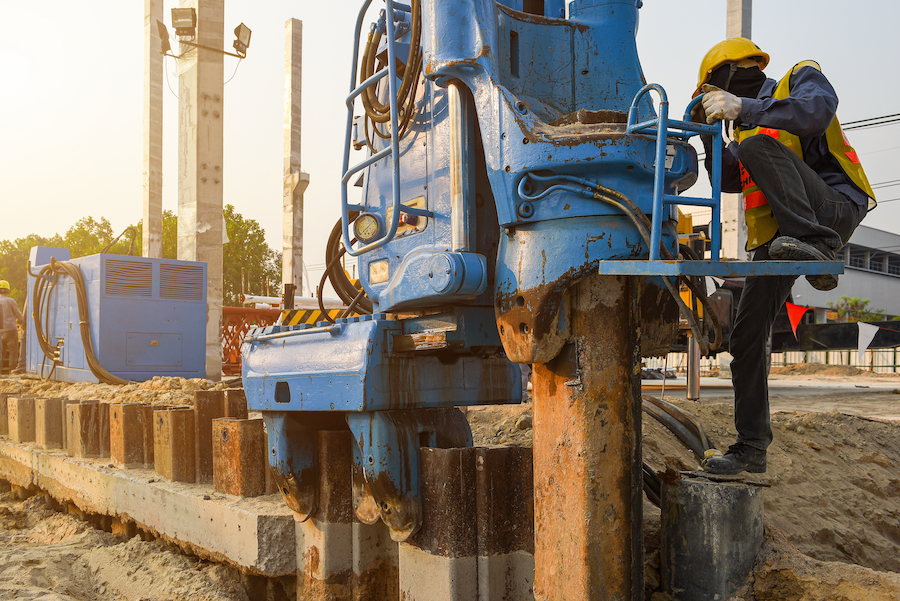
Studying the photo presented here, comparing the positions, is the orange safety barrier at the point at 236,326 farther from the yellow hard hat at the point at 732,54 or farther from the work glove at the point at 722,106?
the work glove at the point at 722,106

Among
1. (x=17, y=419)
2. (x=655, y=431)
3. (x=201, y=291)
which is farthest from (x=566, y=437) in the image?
(x=201, y=291)

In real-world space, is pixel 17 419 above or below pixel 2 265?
below

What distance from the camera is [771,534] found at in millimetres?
3090

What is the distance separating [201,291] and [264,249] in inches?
1339

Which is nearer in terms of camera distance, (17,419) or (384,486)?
(384,486)

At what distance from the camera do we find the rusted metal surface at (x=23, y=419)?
25.7 ft

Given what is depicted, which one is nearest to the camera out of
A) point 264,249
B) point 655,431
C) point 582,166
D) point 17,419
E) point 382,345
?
point 582,166

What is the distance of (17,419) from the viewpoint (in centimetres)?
788

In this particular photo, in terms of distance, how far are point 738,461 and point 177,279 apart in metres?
9.24

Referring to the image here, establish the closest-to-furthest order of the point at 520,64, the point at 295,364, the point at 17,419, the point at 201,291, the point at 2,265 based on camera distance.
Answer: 1. the point at 520,64
2. the point at 295,364
3. the point at 17,419
4. the point at 201,291
5. the point at 2,265

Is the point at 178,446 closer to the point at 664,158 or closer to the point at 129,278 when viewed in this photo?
the point at 664,158

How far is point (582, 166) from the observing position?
2.72 meters

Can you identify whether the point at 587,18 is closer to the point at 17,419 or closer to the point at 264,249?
the point at 17,419

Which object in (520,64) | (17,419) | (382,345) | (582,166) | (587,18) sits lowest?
(17,419)
